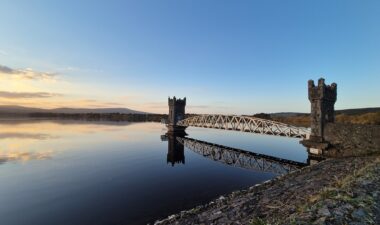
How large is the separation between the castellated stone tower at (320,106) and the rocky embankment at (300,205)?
14630mm

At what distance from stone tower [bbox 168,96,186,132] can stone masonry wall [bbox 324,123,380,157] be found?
43.7 metres

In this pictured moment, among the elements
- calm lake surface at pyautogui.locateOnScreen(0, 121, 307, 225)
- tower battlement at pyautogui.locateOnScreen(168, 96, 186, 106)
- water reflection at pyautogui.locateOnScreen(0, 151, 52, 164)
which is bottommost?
calm lake surface at pyautogui.locateOnScreen(0, 121, 307, 225)

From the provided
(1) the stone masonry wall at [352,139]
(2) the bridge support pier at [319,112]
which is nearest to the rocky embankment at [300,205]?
(1) the stone masonry wall at [352,139]

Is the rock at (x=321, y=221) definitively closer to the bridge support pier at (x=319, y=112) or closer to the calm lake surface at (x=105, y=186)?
the calm lake surface at (x=105, y=186)

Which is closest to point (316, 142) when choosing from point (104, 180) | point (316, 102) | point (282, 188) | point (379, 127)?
point (316, 102)

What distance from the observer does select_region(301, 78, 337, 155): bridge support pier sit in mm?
26881

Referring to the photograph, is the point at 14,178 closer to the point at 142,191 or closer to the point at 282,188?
the point at 142,191

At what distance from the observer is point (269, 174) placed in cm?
2266

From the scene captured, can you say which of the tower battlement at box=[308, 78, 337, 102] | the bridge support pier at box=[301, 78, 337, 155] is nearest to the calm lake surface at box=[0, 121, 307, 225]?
the bridge support pier at box=[301, 78, 337, 155]

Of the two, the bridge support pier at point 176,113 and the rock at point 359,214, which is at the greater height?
the bridge support pier at point 176,113

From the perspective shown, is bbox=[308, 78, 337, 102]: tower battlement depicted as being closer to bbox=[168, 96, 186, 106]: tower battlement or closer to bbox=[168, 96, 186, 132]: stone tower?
bbox=[168, 96, 186, 132]: stone tower

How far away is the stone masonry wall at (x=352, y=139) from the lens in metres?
21.8

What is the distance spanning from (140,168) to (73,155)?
1125cm

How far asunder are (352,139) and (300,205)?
64.2 feet
